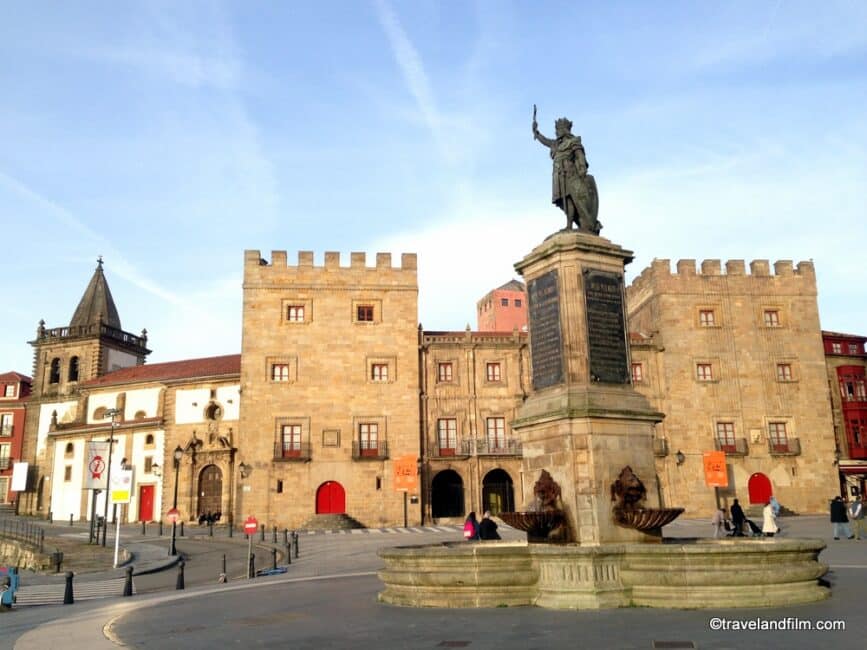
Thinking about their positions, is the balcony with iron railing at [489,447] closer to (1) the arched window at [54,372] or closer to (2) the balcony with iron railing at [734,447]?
(2) the balcony with iron railing at [734,447]

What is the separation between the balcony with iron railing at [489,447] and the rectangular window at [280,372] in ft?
35.9

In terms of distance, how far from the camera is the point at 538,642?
25.4ft

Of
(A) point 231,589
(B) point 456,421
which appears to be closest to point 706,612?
(A) point 231,589

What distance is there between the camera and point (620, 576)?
10.2 m

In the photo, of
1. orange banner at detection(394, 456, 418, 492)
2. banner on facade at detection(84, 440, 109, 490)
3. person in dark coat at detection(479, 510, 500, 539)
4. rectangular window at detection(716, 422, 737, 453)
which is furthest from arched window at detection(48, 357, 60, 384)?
person in dark coat at detection(479, 510, 500, 539)

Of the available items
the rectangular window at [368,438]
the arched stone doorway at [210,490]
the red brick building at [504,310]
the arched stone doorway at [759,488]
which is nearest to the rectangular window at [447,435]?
the rectangular window at [368,438]

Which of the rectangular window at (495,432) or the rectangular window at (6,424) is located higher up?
the rectangular window at (6,424)

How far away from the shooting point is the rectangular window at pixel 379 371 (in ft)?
145

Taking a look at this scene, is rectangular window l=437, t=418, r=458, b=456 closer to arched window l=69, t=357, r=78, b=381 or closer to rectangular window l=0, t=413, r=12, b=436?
arched window l=69, t=357, r=78, b=381

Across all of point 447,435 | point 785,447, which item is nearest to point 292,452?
point 447,435

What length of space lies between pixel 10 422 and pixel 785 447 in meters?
59.9

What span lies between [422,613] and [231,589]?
6.33 metres

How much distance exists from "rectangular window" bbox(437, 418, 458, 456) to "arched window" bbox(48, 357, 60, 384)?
35749 millimetres

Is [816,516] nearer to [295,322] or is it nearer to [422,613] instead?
[295,322]
